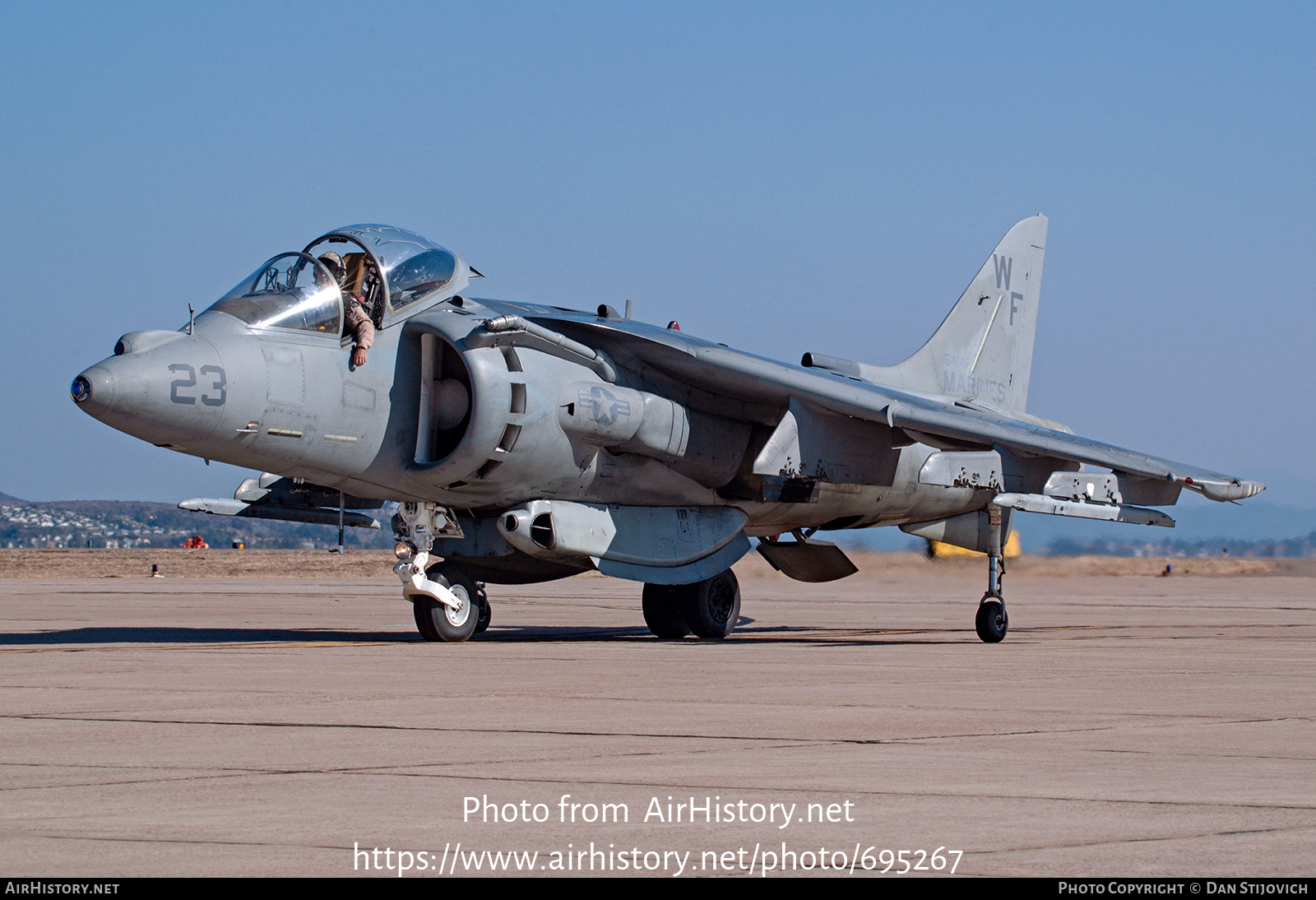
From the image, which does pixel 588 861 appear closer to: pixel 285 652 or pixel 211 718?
pixel 211 718

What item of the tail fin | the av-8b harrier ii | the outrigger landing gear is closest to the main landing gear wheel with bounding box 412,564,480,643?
the av-8b harrier ii

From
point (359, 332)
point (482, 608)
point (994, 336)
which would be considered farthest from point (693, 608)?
point (994, 336)

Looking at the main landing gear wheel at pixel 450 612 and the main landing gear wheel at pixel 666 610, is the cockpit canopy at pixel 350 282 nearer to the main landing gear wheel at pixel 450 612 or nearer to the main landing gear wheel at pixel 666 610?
the main landing gear wheel at pixel 450 612

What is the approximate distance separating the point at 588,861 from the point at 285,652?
847 centimetres

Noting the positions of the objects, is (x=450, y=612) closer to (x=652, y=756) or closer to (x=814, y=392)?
(x=814, y=392)

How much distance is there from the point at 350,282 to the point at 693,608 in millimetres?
4992

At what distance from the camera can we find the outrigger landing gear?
14.8 meters

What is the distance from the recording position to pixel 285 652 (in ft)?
39.0

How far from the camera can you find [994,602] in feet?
48.8

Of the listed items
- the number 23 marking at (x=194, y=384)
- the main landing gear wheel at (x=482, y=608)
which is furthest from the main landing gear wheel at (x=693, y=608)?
the number 23 marking at (x=194, y=384)

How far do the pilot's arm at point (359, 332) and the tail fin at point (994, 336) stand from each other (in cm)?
755

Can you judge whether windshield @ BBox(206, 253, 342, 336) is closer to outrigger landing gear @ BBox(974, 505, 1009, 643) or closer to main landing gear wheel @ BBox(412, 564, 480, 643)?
main landing gear wheel @ BBox(412, 564, 480, 643)

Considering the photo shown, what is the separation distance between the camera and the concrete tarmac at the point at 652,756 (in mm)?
4059

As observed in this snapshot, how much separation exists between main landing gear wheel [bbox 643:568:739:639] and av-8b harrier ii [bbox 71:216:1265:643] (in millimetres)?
26
